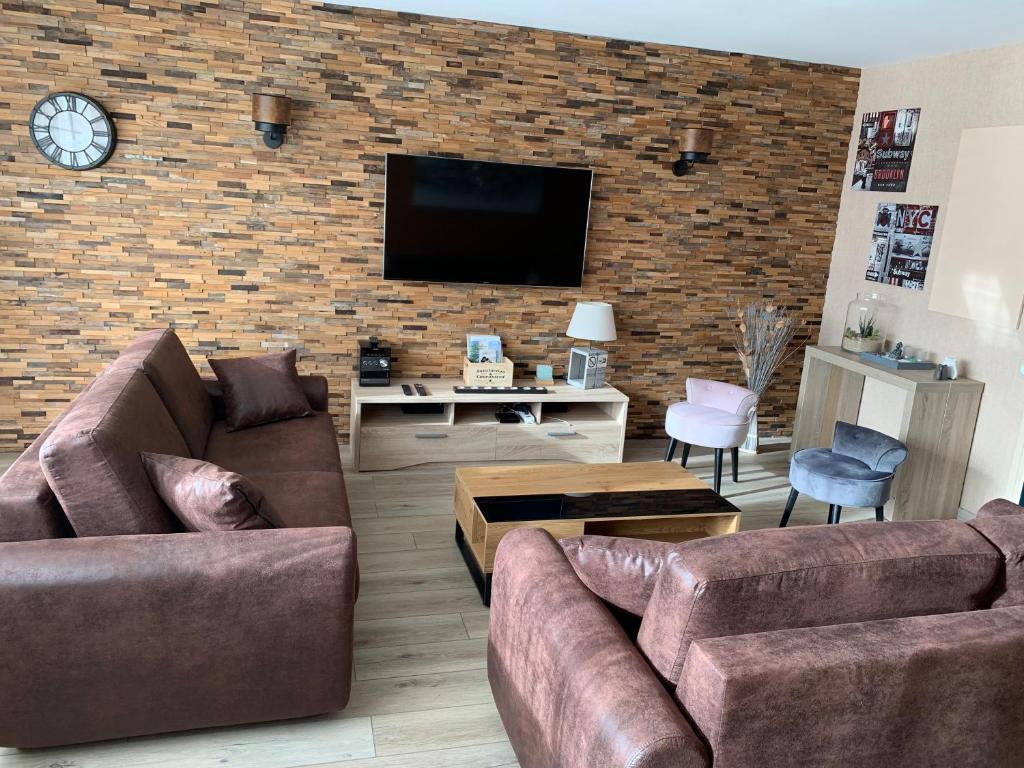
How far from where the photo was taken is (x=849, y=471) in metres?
3.73

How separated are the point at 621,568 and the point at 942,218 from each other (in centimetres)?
353

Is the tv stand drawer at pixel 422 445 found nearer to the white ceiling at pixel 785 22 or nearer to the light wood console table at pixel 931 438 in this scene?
the light wood console table at pixel 931 438

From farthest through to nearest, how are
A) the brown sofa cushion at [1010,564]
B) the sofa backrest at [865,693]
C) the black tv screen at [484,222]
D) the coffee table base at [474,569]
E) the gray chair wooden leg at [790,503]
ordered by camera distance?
the black tv screen at [484,222], the gray chair wooden leg at [790,503], the coffee table base at [474,569], the brown sofa cushion at [1010,564], the sofa backrest at [865,693]

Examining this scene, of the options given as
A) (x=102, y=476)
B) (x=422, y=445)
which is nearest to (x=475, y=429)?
(x=422, y=445)

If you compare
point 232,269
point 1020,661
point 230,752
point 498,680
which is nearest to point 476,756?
point 498,680

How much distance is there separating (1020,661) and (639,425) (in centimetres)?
369

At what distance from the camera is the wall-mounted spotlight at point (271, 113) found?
161 inches

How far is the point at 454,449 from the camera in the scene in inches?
179

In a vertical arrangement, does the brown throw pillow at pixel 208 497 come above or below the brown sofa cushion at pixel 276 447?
above

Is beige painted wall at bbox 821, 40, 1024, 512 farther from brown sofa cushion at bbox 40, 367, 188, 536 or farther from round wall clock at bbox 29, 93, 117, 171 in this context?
round wall clock at bbox 29, 93, 117, 171

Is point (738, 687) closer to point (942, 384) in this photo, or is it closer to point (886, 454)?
point (886, 454)

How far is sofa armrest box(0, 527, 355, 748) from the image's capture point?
6.56 ft

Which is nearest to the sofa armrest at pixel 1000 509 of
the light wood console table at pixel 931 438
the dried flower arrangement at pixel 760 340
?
the light wood console table at pixel 931 438

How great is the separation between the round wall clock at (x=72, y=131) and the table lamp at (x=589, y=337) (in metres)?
2.68
